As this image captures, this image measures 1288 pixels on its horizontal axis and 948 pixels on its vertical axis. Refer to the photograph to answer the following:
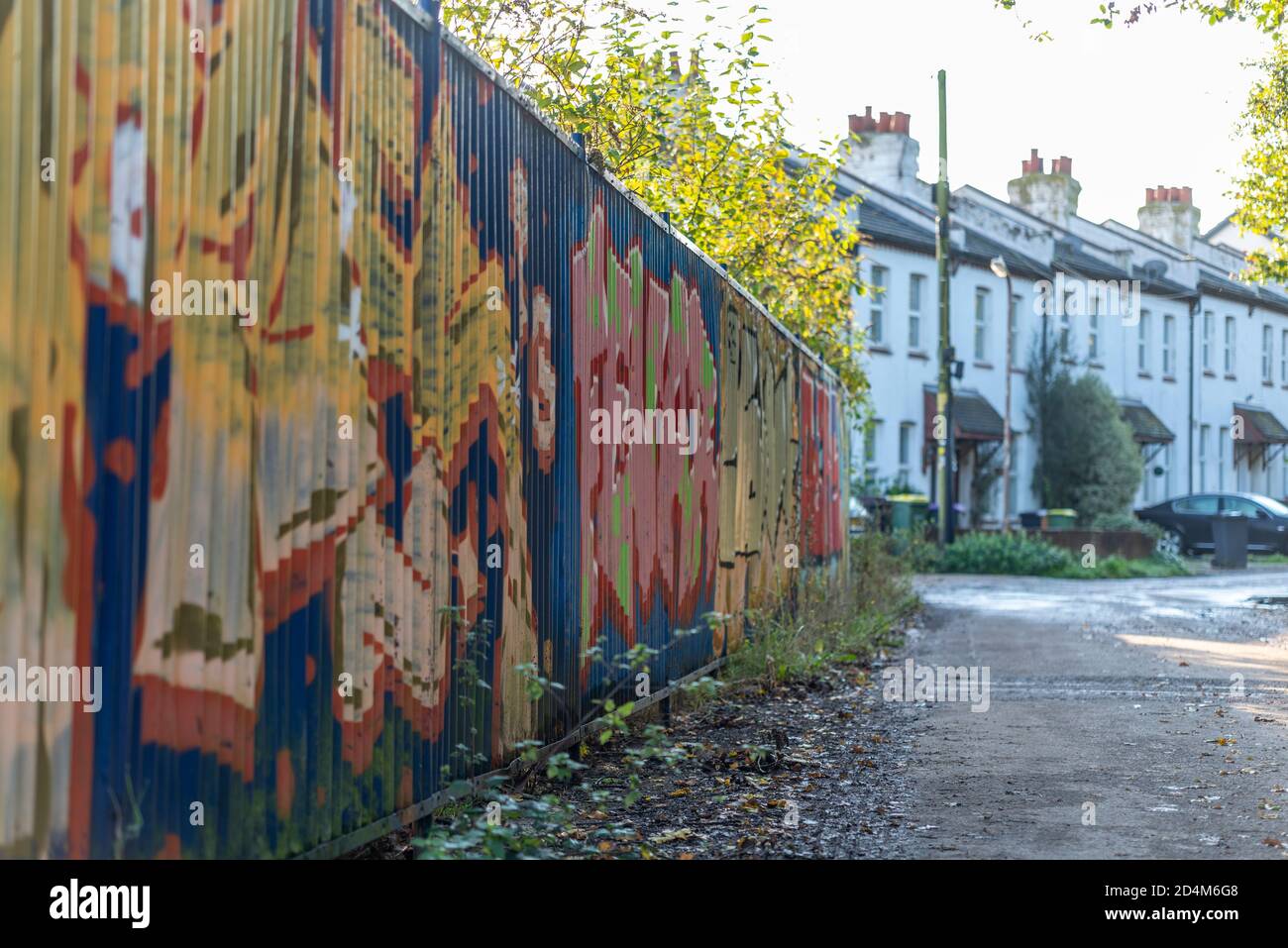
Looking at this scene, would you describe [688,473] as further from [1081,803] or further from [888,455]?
[888,455]

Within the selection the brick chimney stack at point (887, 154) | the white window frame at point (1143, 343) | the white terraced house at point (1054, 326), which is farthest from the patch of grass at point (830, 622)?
the white window frame at point (1143, 343)

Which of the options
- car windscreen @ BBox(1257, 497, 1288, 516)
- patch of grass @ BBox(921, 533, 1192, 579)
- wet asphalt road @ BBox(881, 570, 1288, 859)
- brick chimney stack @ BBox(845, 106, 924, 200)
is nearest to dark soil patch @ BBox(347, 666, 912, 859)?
wet asphalt road @ BBox(881, 570, 1288, 859)

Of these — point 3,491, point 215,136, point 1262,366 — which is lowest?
point 3,491

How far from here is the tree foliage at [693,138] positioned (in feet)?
36.7

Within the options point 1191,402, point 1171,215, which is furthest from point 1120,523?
point 1171,215

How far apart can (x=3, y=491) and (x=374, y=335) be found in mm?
1886

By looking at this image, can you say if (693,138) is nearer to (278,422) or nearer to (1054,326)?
(278,422)

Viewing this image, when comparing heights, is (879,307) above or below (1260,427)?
above

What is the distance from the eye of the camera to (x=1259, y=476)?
49.7 metres

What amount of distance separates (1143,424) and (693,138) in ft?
104

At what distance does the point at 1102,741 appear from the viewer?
831cm

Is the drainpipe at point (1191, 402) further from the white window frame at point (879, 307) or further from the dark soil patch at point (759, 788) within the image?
the dark soil patch at point (759, 788)
